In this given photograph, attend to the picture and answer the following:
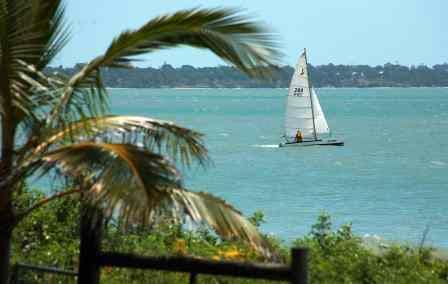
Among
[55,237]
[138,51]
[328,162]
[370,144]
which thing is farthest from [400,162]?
[138,51]

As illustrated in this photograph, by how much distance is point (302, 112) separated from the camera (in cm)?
6216

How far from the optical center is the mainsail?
195 feet

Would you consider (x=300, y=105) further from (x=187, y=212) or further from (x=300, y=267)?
(x=300, y=267)

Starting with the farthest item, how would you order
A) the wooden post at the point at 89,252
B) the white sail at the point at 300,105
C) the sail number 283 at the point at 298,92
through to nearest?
the sail number 283 at the point at 298,92 < the white sail at the point at 300,105 < the wooden post at the point at 89,252

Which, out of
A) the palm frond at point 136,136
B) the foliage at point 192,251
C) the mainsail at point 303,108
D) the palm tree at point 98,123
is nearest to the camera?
the palm tree at point 98,123

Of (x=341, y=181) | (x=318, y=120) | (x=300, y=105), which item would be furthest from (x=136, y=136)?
(x=318, y=120)

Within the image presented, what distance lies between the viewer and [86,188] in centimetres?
671

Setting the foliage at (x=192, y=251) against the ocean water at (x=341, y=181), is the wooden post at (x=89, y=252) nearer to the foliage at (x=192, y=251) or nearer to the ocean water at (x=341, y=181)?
the foliage at (x=192, y=251)

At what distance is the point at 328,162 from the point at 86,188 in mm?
50865

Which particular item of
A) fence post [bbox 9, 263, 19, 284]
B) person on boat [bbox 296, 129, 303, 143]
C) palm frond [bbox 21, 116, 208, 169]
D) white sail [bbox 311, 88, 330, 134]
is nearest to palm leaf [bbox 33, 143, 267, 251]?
palm frond [bbox 21, 116, 208, 169]

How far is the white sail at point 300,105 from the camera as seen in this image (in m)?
59.3

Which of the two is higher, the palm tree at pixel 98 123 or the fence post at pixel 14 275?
the palm tree at pixel 98 123

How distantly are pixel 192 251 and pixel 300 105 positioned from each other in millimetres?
51572

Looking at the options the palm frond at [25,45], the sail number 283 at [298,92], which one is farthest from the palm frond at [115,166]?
the sail number 283 at [298,92]
